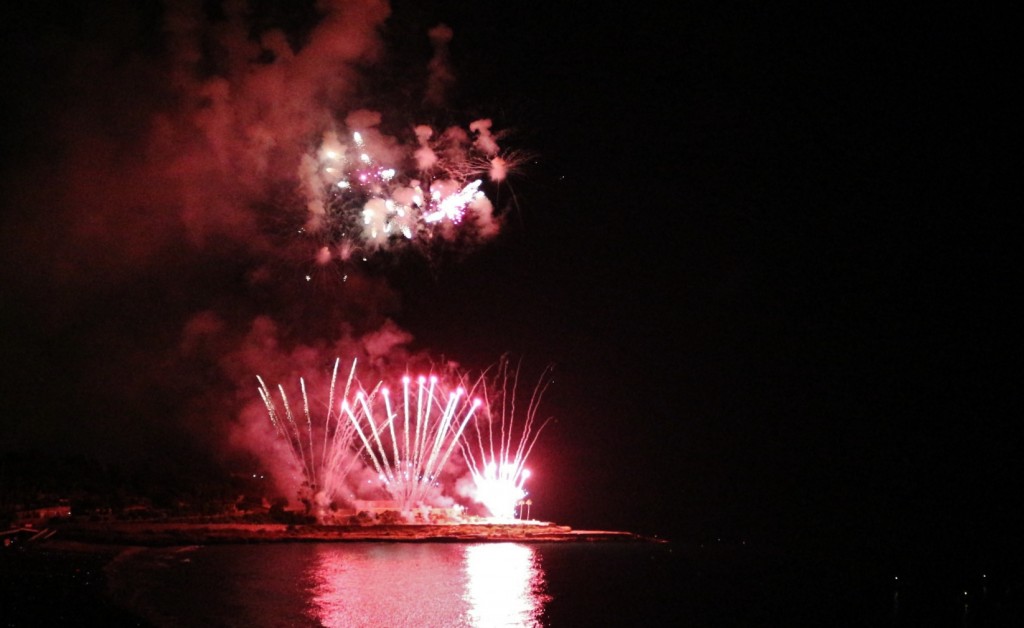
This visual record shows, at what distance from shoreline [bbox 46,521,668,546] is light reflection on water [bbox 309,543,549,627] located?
4.14m

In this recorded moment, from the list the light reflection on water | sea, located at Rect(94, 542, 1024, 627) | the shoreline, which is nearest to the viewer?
the light reflection on water

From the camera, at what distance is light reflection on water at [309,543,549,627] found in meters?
20.9

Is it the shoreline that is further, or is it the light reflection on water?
the shoreline

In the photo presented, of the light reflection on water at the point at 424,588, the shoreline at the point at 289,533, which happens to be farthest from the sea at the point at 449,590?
the shoreline at the point at 289,533

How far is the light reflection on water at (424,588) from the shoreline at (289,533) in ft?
13.6

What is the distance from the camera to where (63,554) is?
3045 centimetres

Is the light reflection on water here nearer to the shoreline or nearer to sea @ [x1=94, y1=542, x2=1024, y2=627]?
sea @ [x1=94, y1=542, x2=1024, y2=627]

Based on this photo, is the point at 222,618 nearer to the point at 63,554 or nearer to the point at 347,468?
the point at 63,554

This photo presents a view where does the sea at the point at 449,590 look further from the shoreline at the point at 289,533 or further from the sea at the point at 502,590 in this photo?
the shoreline at the point at 289,533

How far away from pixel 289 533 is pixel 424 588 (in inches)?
770

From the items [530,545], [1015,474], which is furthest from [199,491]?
[1015,474]

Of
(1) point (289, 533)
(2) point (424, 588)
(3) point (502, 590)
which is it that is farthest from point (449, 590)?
(1) point (289, 533)

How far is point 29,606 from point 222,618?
150 inches

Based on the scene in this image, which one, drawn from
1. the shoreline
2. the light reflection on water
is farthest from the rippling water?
the shoreline
